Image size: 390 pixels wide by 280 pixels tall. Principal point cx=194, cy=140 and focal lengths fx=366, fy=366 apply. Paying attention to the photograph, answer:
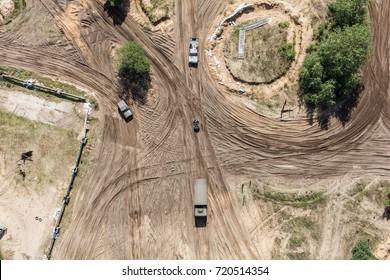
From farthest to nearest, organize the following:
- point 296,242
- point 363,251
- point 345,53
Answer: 1. point 296,242
2. point 363,251
3. point 345,53

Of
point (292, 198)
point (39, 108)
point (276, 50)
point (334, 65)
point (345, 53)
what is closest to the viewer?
point (345, 53)

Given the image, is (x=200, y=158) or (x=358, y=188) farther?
(x=200, y=158)

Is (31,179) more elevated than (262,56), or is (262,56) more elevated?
(262,56)

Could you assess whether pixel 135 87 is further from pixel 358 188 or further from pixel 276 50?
pixel 358 188

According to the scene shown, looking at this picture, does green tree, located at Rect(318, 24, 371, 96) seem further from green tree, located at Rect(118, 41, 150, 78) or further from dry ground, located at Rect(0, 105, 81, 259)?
dry ground, located at Rect(0, 105, 81, 259)

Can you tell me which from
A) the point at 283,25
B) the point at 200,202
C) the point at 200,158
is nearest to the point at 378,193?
the point at 200,202

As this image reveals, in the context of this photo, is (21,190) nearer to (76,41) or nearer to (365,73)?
(76,41)

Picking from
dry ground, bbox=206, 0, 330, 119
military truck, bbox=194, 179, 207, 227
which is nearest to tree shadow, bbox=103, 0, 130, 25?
dry ground, bbox=206, 0, 330, 119

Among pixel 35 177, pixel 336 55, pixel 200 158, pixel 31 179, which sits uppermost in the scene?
pixel 336 55
